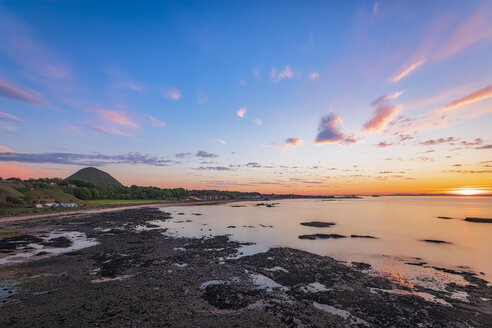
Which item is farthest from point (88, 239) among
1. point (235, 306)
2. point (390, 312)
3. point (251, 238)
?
point (390, 312)

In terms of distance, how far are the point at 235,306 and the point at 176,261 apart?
33.3 ft

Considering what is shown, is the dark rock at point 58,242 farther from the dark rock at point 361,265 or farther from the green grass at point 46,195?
the green grass at point 46,195

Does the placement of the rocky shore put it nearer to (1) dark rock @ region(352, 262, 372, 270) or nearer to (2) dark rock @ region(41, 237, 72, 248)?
(1) dark rock @ region(352, 262, 372, 270)

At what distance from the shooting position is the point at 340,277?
55.0ft

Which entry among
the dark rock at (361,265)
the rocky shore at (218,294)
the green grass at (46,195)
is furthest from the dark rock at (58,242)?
the green grass at (46,195)

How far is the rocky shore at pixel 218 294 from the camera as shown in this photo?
1057 centimetres

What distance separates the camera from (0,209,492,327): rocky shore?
1057 centimetres

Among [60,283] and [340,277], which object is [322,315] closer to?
[340,277]

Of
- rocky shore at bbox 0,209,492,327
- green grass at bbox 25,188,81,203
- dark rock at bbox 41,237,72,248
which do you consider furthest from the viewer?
green grass at bbox 25,188,81,203

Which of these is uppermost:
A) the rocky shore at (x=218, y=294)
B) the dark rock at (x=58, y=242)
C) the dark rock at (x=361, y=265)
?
the rocky shore at (x=218, y=294)

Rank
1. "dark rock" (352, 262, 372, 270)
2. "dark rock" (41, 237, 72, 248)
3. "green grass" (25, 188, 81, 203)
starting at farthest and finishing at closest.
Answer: "green grass" (25, 188, 81, 203) < "dark rock" (41, 237, 72, 248) < "dark rock" (352, 262, 372, 270)

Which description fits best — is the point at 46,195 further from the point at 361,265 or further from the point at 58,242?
the point at 361,265

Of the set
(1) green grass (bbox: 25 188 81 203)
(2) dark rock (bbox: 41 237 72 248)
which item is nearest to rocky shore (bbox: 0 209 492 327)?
(2) dark rock (bbox: 41 237 72 248)

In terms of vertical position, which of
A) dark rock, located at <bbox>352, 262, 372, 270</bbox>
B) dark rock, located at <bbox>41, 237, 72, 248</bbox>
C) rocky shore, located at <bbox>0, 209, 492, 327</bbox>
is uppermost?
rocky shore, located at <bbox>0, 209, 492, 327</bbox>
